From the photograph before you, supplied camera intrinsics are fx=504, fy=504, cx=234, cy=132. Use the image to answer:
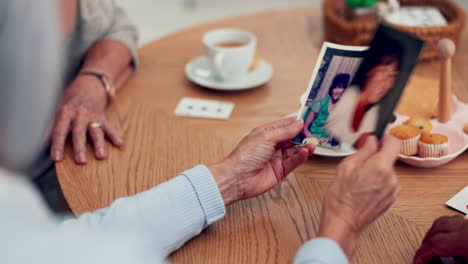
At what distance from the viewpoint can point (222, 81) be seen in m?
1.45

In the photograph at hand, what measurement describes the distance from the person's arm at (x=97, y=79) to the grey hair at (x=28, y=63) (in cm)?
65

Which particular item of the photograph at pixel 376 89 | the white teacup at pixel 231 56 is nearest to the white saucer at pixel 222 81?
the white teacup at pixel 231 56

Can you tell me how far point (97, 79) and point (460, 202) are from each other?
0.99 meters

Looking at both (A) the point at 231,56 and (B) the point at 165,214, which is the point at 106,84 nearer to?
(A) the point at 231,56

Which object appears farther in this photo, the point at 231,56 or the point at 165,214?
the point at 231,56

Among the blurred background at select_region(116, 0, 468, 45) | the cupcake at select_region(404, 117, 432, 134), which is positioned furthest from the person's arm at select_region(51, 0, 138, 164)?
the blurred background at select_region(116, 0, 468, 45)

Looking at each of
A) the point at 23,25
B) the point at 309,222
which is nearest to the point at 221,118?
the point at 309,222

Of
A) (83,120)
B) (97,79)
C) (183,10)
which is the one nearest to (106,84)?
(97,79)

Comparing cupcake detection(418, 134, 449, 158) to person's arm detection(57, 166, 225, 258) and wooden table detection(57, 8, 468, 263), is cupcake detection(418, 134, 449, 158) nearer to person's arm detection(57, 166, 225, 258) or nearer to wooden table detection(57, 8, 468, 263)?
wooden table detection(57, 8, 468, 263)

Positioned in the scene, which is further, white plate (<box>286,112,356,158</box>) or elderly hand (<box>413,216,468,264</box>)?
white plate (<box>286,112,356,158</box>)

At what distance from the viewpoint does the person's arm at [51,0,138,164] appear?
1204mm

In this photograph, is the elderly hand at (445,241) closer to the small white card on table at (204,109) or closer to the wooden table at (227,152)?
the wooden table at (227,152)

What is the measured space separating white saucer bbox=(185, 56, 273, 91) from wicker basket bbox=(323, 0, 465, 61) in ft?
0.78

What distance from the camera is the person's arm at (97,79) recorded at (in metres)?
1.20
